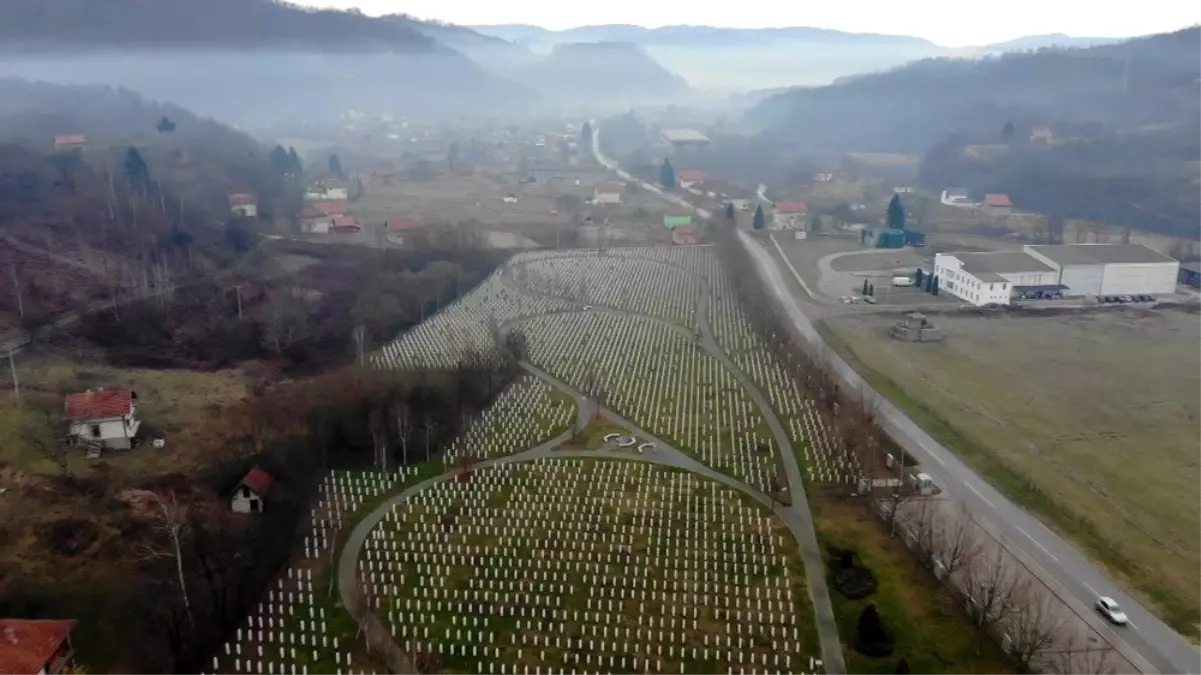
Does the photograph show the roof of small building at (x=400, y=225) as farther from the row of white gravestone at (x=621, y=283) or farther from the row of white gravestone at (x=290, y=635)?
the row of white gravestone at (x=290, y=635)

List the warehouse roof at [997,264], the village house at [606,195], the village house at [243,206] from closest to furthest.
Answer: the warehouse roof at [997,264]
the village house at [243,206]
the village house at [606,195]

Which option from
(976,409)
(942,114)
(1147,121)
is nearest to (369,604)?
(976,409)

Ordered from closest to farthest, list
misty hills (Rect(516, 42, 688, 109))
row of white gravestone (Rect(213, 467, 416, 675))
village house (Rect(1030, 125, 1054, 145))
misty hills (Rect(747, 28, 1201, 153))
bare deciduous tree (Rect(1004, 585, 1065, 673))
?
bare deciduous tree (Rect(1004, 585, 1065, 673)) → row of white gravestone (Rect(213, 467, 416, 675)) → village house (Rect(1030, 125, 1054, 145)) → misty hills (Rect(747, 28, 1201, 153)) → misty hills (Rect(516, 42, 688, 109))

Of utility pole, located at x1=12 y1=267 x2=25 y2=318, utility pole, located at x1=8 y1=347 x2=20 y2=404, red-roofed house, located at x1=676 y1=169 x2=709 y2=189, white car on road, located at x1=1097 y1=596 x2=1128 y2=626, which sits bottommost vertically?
white car on road, located at x1=1097 y1=596 x2=1128 y2=626

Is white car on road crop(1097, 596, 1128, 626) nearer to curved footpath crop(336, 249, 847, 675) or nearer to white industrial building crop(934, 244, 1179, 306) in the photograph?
curved footpath crop(336, 249, 847, 675)

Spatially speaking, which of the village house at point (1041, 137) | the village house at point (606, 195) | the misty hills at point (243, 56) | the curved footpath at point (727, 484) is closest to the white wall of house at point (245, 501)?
the curved footpath at point (727, 484)

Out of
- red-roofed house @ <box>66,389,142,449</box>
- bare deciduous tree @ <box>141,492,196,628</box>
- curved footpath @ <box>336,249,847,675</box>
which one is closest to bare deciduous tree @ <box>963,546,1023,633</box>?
curved footpath @ <box>336,249,847,675</box>

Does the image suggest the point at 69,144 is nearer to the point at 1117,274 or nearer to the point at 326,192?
the point at 326,192
